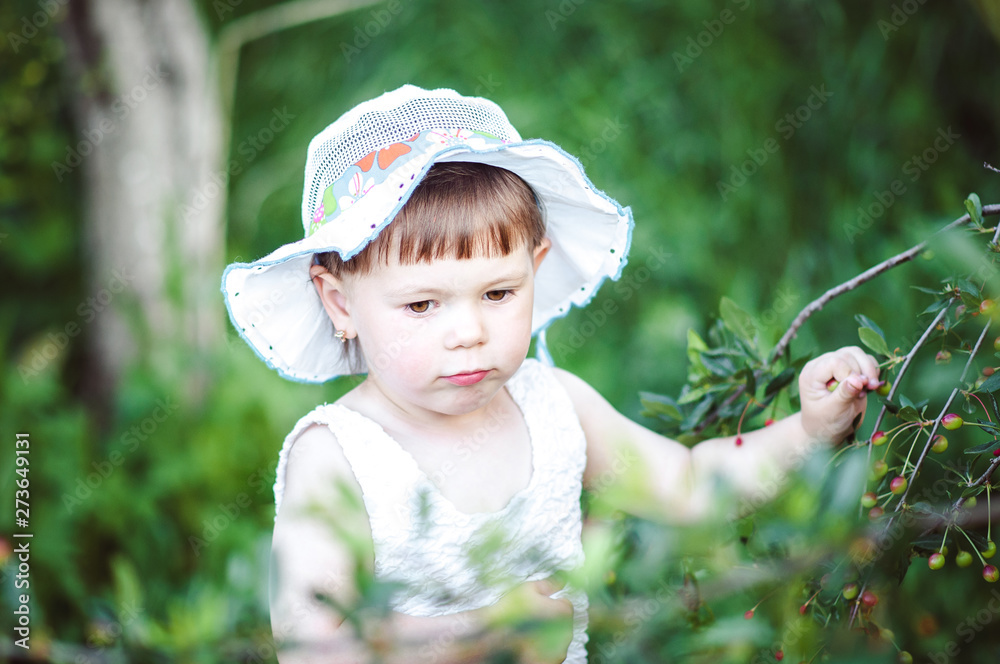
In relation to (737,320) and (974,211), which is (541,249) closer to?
(737,320)

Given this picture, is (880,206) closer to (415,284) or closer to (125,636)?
(415,284)

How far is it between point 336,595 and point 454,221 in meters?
0.64

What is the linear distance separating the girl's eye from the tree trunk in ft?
8.01

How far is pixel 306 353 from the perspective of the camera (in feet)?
6.15

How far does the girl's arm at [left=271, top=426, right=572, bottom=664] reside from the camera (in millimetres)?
978

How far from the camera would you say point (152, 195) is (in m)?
3.76

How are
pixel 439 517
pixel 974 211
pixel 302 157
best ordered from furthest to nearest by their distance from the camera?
1. pixel 302 157
2. pixel 439 517
3. pixel 974 211

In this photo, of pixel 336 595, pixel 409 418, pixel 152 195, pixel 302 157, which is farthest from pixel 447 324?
pixel 302 157

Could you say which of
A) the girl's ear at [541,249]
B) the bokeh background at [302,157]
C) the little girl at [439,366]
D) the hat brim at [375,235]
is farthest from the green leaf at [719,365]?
the bokeh background at [302,157]

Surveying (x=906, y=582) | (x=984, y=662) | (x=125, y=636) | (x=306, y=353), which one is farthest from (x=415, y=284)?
(x=984, y=662)

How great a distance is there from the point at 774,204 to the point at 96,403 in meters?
2.93

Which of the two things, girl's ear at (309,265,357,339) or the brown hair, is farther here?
girl's ear at (309,265,357,339)

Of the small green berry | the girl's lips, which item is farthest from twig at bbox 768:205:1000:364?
the girl's lips

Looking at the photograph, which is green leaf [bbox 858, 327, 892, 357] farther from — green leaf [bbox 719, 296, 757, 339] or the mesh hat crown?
the mesh hat crown
